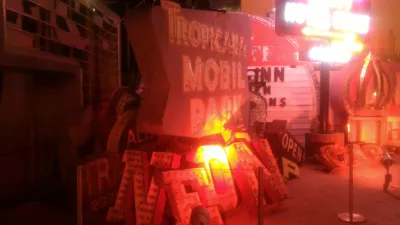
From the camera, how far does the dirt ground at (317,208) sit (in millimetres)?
5996

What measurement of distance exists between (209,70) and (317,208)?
283 centimetres

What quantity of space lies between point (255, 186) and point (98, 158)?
2.54 meters

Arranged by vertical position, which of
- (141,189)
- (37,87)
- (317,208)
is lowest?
(317,208)

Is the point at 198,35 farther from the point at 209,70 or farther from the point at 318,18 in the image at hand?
the point at 318,18

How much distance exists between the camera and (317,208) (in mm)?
6645

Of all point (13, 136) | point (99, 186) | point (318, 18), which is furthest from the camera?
point (318, 18)

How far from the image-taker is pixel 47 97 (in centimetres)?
784

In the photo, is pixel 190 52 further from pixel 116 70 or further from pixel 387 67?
pixel 387 67

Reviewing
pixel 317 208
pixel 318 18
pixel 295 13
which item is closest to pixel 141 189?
pixel 317 208

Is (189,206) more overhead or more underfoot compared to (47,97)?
more underfoot

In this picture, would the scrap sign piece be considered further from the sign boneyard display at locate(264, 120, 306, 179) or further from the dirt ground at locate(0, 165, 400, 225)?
the sign boneyard display at locate(264, 120, 306, 179)

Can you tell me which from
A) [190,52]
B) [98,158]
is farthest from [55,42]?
[190,52]

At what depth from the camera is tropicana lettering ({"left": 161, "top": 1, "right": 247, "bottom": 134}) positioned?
18.9 ft

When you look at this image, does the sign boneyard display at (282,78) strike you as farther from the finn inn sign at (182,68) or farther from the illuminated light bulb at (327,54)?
the finn inn sign at (182,68)
